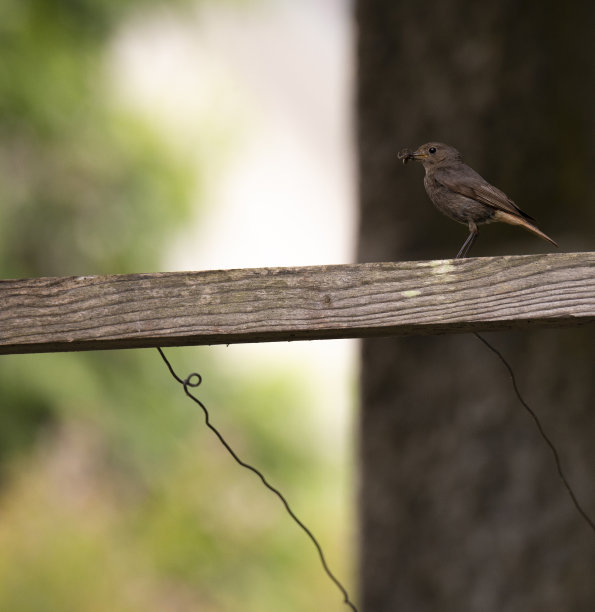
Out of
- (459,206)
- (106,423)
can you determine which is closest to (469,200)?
(459,206)

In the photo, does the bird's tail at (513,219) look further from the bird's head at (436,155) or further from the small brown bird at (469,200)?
the bird's head at (436,155)

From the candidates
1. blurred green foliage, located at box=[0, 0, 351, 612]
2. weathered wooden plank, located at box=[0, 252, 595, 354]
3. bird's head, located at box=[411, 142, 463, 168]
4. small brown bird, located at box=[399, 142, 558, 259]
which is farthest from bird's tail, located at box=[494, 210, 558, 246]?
blurred green foliage, located at box=[0, 0, 351, 612]

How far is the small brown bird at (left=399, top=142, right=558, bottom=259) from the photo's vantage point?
6.92 ft

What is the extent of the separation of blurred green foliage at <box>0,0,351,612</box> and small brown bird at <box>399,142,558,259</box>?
5279 mm

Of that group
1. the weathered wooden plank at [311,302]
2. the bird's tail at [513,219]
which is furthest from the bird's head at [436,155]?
the weathered wooden plank at [311,302]

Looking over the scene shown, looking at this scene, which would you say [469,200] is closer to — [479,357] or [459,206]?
[459,206]

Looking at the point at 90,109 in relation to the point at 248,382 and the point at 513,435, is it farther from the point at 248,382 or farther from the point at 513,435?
the point at 513,435

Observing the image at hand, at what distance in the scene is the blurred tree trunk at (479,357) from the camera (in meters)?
4.20

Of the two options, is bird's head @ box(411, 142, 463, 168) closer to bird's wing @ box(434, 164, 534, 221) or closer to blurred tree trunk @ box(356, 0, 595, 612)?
bird's wing @ box(434, 164, 534, 221)

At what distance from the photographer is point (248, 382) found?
27.1ft

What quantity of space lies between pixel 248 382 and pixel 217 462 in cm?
77

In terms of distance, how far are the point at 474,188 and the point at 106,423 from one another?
5701 mm

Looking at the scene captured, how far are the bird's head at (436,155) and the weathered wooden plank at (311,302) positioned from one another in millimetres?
768

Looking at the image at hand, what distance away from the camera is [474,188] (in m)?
2.14
